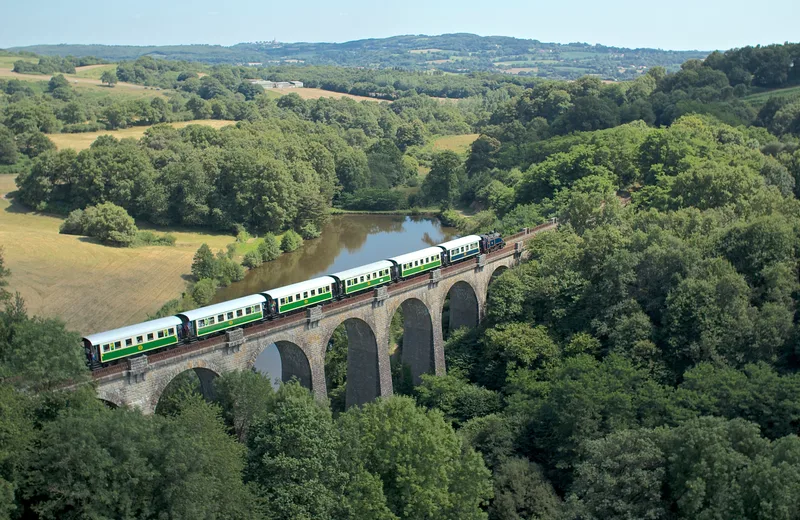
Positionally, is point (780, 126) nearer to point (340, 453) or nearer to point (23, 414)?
point (340, 453)

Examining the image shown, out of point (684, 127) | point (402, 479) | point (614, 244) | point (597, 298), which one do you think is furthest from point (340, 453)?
point (684, 127)

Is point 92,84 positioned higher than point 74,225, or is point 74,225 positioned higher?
point 92,84

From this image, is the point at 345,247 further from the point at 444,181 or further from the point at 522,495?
the point at 522,495

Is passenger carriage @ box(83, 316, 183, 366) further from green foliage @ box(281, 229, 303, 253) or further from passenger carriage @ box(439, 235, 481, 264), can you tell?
green foliage @ box(281, 229, 303, 253)

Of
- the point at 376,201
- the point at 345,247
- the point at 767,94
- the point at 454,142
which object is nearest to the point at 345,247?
the point at 345,247

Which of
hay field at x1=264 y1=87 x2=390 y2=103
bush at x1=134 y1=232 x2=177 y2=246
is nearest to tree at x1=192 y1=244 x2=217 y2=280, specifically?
bush at x1=134 y1=232 x2=177 y2=246

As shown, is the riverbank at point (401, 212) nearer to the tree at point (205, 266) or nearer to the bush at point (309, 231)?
the bush at point (309, 231)
